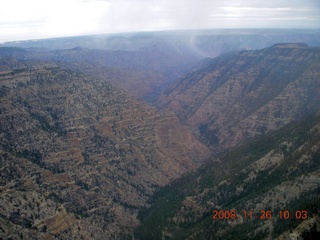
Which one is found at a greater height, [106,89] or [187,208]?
[106,89]

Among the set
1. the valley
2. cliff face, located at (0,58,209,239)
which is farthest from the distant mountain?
cliff face, located at (0,58,209,239)

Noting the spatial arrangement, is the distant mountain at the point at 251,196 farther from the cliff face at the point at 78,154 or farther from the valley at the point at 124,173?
the cliff face at the point at 78,154

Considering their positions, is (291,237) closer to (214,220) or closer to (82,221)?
(214,220)

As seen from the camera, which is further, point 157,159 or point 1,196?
point 157,159

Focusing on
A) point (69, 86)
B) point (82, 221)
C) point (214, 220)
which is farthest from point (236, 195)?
point (69, 86)

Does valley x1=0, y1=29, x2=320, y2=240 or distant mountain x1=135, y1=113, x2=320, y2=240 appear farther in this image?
valley x1=0, y1=29, x2=320, y2=240
